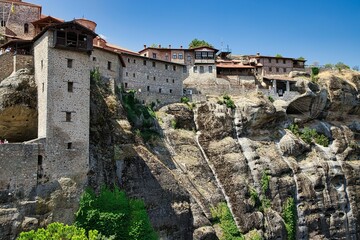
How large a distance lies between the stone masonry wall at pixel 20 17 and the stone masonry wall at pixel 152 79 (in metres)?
11.7

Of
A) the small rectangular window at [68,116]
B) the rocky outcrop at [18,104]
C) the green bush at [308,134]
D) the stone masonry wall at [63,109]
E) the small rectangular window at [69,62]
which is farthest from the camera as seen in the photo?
the green bush at [308,134]

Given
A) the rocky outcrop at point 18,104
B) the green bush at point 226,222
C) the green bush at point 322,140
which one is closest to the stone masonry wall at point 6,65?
the rocky outcrop at point 18,104

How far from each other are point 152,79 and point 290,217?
77.9 feet

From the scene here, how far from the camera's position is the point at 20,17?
38.6m

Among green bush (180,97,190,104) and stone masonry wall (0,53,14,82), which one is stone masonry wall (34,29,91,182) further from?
green bush (180,97,190,104)

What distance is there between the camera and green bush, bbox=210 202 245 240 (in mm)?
38781

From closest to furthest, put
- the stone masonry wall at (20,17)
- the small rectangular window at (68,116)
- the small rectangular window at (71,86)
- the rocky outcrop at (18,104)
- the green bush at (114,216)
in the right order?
the green bush at (114,216) → the small rectangular window at (68,116) → the rocky outcrop at (18,104) → the small rectangular window at (71,86) → the stone masonry wall at (20,17)

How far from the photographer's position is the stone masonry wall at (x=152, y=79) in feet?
153

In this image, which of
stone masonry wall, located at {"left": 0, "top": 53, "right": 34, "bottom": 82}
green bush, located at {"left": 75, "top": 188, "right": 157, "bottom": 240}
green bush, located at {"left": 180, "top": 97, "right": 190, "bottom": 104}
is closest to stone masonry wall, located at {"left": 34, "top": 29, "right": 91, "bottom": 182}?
stone masonry wall, located at {"left": 0, "top": 53, "right": 34, "bottom": 82}

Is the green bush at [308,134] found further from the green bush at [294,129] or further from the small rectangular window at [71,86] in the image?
the small rectangular window at [71,86]

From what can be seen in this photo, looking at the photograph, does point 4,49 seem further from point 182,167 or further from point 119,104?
point 182,167

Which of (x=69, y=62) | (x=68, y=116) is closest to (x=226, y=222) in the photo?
(x=68, y=116)

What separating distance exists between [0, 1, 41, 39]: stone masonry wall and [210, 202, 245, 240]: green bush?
25.7 meters

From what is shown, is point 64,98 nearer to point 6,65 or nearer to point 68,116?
point 68,116
